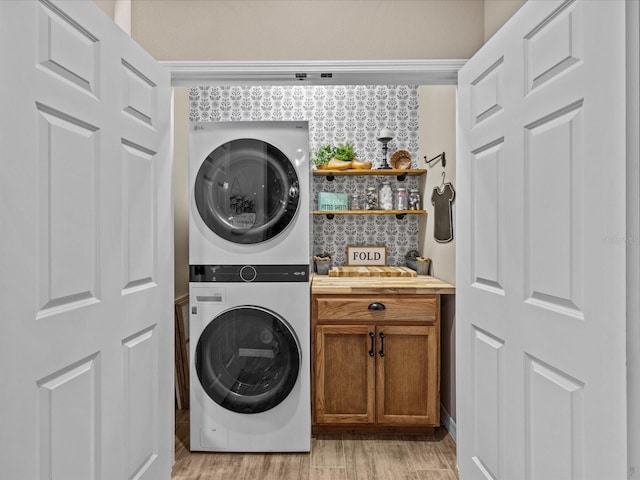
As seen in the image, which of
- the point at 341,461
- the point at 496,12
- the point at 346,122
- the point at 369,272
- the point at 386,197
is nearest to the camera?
the point at 496,12

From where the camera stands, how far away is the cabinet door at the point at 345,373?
2.53 metres

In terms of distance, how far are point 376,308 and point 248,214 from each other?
36.5 inches

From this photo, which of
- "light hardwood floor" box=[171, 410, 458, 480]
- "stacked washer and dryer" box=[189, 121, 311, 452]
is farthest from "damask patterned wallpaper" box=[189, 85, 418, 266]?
"light hardwood floor" box=[171, 410, 458, 480]

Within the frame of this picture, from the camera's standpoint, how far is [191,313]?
239cm

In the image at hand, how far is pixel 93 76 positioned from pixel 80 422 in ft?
3.38

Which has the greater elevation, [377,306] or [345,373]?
[377,306]

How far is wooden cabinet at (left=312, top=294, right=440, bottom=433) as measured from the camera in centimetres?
252

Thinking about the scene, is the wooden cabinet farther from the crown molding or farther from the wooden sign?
the crown molding

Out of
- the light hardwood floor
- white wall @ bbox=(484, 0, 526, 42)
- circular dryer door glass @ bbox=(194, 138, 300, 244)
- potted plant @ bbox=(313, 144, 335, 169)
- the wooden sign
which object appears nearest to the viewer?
white wall @ bbox=(484, 0, 526, 42)

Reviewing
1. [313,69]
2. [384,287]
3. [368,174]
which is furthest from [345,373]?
[313,69]

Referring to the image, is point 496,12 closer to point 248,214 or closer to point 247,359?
point 248,214

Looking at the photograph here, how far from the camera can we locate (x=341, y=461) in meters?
2.32

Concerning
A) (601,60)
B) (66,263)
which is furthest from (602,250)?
(66,263)

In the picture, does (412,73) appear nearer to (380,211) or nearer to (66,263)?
(380,211)
